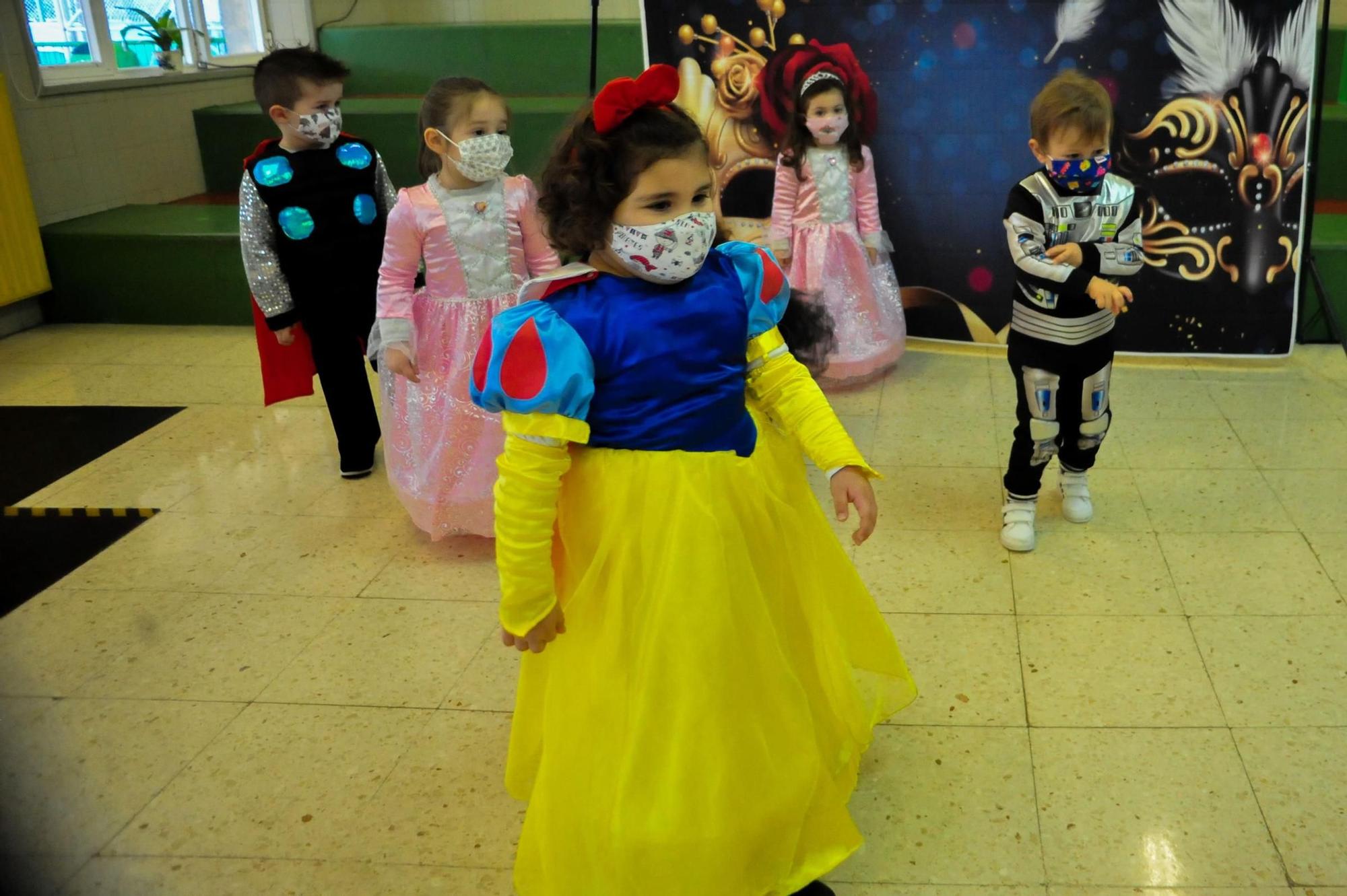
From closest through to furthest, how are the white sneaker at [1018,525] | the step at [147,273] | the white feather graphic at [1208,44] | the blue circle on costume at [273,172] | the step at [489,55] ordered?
the white sneaker at [1018,525] < the blue circle on costume at [273,172] < the white feather graphic at [1208,44] < the step at [147,273] < the step at [489,55]

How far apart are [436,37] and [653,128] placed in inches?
222

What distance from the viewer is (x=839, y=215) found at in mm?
3787

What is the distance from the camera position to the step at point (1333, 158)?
4.41 metres

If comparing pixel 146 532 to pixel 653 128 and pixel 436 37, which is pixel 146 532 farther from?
pixel 436 37

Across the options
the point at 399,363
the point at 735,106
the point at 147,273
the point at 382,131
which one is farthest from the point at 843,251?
the point at 147,273

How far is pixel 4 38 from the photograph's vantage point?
15.7 feet

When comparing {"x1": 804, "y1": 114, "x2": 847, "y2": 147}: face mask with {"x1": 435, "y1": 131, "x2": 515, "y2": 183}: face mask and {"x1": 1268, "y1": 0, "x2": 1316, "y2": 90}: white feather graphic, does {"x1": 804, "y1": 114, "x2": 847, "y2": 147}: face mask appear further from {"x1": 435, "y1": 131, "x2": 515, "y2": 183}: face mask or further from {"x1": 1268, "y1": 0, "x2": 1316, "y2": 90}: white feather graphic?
{"x1": 435, "y1": 131, "x2": 515, "y2": 183}: face mask

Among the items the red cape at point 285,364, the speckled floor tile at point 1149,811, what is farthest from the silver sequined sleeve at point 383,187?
the speckled floor tile at point 1149,811

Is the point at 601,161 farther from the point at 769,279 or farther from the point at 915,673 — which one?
the point at 915,673

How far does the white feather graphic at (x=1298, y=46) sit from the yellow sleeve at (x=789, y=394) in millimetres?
2725

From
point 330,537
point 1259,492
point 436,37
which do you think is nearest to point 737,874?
point 330,537

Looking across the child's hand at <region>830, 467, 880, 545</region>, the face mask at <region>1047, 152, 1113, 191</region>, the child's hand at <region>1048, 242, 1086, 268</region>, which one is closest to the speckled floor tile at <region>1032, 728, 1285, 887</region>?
the child's hand at <region>830, 467, 880, 545</region>
